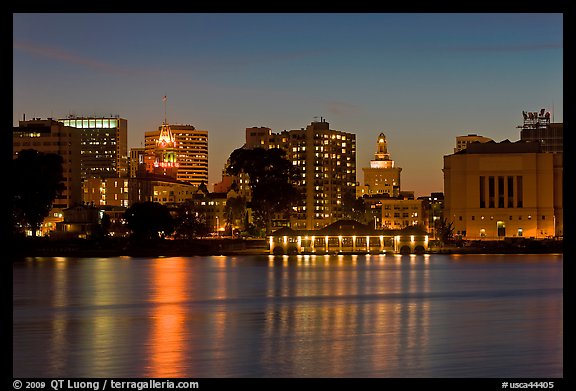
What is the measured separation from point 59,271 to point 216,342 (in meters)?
45.5

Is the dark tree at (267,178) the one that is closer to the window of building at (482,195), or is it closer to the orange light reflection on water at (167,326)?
the window of building at (482,195)

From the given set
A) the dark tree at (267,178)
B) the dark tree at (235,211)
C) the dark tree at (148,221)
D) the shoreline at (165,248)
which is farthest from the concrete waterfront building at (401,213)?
the dark tree at (148,221)

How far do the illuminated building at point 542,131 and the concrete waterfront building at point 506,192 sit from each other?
58.8m

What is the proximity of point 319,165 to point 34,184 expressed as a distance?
84.6 m

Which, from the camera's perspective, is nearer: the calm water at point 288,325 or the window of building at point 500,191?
the calm water at point 288,325

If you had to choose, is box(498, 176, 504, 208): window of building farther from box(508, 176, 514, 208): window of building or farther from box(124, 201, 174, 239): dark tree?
box(124, 201, 174, 239): dark tree

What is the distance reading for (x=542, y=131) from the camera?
192m

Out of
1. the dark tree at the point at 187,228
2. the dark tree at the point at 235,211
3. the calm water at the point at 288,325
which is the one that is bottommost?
the calm water at the point at 288,325

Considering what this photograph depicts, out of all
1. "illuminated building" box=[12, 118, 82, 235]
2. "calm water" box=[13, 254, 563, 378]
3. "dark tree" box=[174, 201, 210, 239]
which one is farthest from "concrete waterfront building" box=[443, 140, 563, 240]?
"illuminated building" box=[12, 118, 82, 235]

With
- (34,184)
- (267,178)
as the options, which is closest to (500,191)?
(267,178)

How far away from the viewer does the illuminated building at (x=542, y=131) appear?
190 m

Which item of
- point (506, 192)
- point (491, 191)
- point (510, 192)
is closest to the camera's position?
point (506, 192)

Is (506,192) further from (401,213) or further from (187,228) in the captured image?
(401,213)
